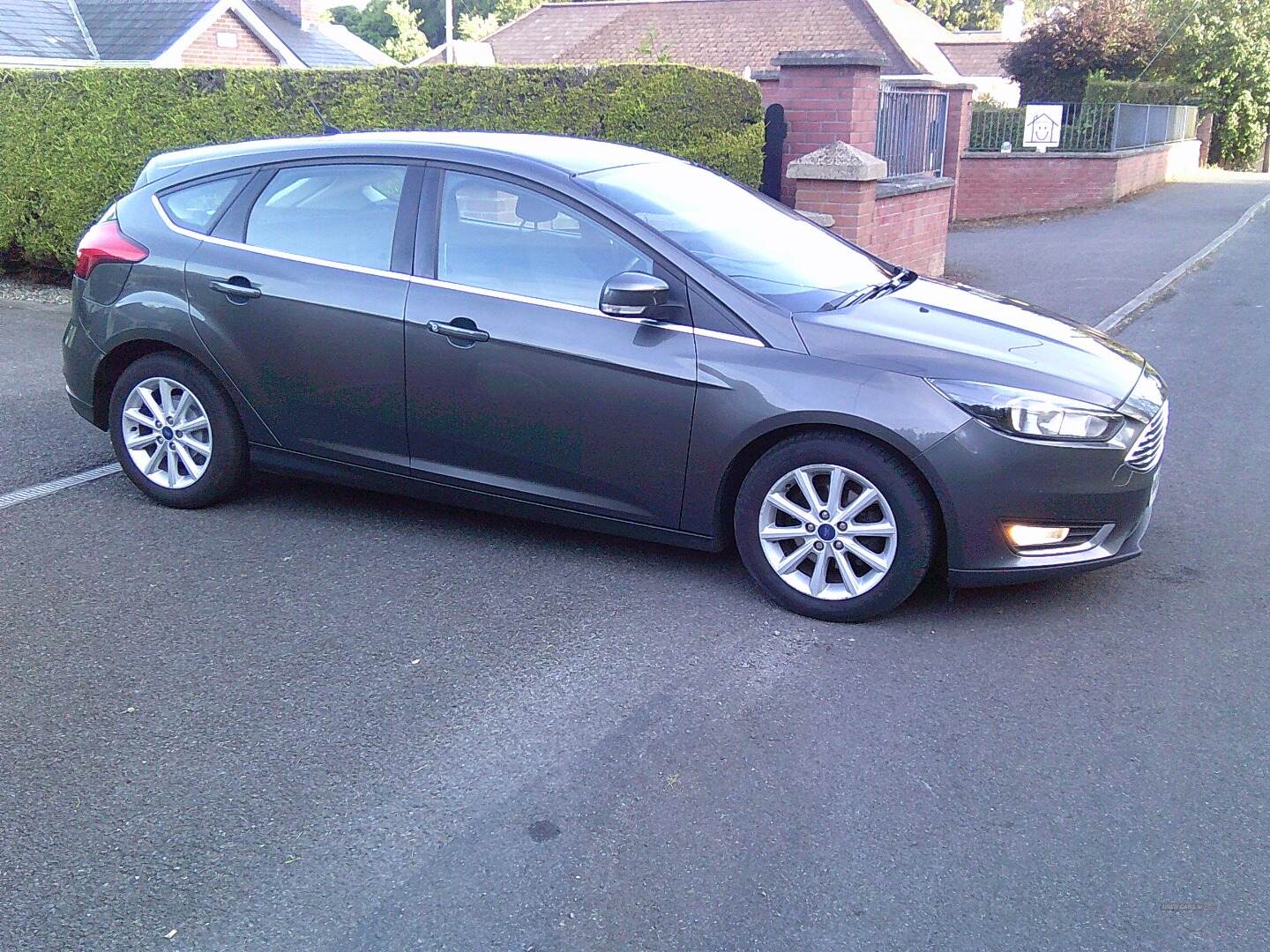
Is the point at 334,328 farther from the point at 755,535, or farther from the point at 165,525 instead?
the point at 755,535

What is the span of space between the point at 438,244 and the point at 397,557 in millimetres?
1282

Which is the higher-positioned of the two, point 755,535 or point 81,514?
point 755,535

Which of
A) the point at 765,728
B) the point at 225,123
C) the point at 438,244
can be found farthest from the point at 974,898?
the point at 225,123

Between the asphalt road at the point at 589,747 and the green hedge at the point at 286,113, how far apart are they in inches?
223

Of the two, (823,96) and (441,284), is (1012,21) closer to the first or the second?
(823,96)

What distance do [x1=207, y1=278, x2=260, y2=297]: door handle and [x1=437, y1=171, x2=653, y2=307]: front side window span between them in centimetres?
87

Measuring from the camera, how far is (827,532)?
4641 mm

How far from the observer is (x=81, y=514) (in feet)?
18.9

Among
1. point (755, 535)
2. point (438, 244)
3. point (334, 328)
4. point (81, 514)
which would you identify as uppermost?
point (438, 244)

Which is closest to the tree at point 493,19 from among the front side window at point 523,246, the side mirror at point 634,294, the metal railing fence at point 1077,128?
the metal railing fence at point 1077,128

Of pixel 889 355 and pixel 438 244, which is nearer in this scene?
pixel 889 355

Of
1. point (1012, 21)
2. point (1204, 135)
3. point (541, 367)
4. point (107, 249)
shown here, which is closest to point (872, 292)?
point (541, 367)

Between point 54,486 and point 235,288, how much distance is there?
1557mm

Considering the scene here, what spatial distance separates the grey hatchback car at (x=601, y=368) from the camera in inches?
178
